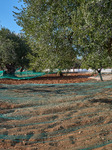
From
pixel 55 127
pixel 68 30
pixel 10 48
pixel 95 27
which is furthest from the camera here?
pixel 10 48

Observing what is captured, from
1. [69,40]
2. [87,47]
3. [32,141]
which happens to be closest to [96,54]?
[87,47]

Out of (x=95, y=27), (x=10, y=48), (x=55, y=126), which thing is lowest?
(x=55, y=126)

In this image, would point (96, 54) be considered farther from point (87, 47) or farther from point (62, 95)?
point (62, 95)

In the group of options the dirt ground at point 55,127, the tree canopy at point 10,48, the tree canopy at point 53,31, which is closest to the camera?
the dirt ground at point 55,127

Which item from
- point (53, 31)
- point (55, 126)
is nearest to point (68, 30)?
point (53, 31)

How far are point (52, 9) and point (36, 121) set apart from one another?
16.1 feet

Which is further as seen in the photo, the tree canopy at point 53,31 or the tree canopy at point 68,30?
the tree canopy at point 53,31

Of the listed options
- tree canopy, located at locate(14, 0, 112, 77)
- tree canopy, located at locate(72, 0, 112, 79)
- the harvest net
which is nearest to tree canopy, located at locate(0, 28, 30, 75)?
tree canopy, located at locate(14, 0, 112, 77)

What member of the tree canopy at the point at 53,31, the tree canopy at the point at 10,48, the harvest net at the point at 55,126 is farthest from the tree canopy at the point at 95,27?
the tree canopy at the point at 10,48

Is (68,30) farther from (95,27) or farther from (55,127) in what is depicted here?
(55,127)

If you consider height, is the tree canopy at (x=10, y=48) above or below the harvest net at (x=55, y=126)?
above

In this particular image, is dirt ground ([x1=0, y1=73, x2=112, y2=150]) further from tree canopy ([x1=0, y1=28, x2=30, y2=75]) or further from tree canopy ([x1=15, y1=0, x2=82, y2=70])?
tree canopy ([x1=0, y1=28, x2=30, y2=75])

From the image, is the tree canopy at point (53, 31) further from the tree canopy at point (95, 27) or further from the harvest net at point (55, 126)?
the harvest net at point (55, 126)

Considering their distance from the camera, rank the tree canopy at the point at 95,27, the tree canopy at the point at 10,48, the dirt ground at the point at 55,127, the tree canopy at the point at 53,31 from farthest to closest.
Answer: the tree canopy at the point at 10,48
the tree canopy at the point at 53,31
the tree canopy at the point at 95,27
the dirt ground at the point at 55,127
